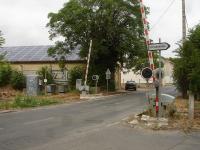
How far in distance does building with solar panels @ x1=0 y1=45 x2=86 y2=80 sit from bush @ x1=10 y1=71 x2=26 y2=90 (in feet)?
17.7

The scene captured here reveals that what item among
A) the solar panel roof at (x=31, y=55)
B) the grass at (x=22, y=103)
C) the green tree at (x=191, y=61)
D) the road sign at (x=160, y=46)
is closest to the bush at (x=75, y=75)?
the solar panel roof at (x=31, y=55)

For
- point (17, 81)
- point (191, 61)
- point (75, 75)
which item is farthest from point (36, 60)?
point (191, 61)

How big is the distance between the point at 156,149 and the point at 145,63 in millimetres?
60372

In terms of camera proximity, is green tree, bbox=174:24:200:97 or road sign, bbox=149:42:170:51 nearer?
road sign, bbox=149:42:170:51

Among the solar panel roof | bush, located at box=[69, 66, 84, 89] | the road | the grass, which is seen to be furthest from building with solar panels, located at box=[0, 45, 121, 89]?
the road

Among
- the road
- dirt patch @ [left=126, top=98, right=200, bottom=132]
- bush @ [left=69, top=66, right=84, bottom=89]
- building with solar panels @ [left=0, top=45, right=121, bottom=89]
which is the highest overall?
building with solar panels @ [left=0, top=45, right=121, bottom=89]

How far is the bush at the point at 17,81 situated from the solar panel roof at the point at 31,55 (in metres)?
7.61

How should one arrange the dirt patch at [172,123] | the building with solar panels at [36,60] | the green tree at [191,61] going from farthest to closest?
the building with solar panels at [36,60]
the green tree at [191,61]
the dirt patch at [172,123]

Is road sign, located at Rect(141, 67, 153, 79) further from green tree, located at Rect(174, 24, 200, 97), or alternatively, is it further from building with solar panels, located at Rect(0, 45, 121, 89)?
building with solar panels, located at Rect(0, 45, 121, 89)

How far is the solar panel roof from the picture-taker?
55656mm

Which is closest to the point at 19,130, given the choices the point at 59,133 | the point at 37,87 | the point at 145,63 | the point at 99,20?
the point at 59,133

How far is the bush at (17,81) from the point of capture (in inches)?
1875

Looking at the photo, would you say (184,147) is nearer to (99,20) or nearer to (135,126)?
(135,126)

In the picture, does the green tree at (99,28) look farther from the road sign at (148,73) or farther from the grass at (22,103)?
the road sign at (148,73)
